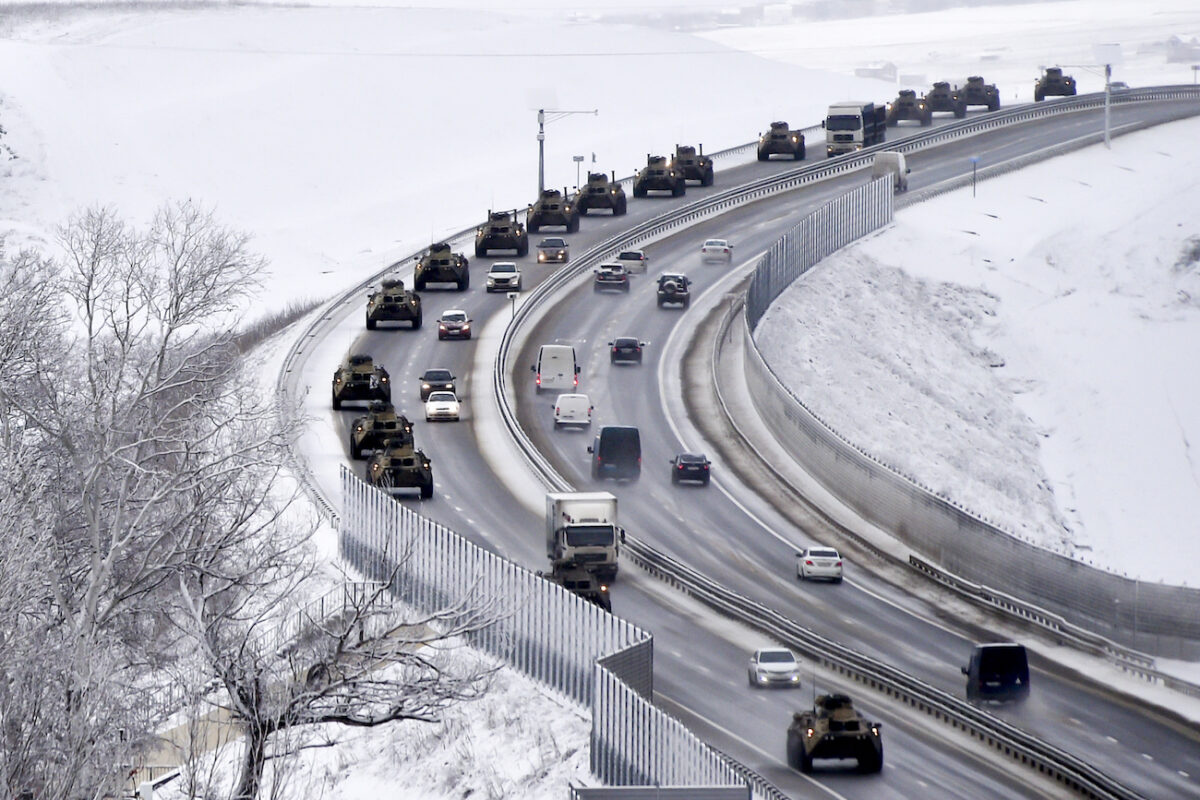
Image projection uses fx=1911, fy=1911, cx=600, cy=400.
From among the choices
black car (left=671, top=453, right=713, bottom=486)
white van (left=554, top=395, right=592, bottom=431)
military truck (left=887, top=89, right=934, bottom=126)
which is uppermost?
military truck (left=887, top=89, right=934, bottom=126)

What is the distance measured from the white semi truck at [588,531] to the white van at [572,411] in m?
18.3

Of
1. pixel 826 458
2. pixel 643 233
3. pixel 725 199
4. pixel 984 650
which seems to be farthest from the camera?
pixel 725 199

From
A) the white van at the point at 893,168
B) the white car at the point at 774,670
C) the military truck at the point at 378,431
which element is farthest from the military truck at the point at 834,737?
the white van at the point at 893,168

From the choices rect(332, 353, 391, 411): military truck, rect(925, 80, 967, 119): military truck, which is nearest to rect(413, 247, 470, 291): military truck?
rect(332, 353, 391, 411): military truck

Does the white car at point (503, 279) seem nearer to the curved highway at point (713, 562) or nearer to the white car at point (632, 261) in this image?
the curved highway at point (713, 562)

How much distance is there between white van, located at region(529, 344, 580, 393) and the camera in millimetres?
77250

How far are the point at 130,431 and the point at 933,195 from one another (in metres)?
71.9

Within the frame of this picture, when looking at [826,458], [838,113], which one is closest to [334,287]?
[838,113]

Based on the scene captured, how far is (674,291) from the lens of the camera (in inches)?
3558

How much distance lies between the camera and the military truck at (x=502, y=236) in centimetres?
10106

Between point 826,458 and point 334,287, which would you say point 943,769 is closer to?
point 826,458

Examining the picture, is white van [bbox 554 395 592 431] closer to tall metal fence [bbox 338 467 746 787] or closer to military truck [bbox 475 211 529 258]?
tall metal fence [bbox 338 467 746 787]

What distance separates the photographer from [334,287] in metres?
122

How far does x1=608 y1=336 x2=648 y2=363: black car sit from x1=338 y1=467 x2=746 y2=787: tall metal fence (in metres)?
30.0
